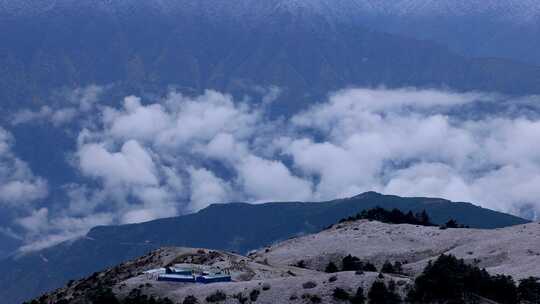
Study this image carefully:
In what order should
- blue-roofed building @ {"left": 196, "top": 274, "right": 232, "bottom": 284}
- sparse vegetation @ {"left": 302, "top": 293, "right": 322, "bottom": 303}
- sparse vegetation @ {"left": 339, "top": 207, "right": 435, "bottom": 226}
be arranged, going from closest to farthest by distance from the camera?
sparse vegetation @ {"left": 302, "top": 293, "right": 322, "bottom": 303}, blue-roofed building @ {"left": 196, "top": 274, "right": 232, "bottom": 284}, sparse vegetation @ {"left": 339, "top": 207, "right": 435, "bottom": 226}

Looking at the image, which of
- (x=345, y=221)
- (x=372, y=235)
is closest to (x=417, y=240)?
(x=372, y=235)

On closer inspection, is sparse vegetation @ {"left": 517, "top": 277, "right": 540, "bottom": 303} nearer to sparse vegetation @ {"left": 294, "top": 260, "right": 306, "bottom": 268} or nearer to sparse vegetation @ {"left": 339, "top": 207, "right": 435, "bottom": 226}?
sparse vegetation @ {"left": 294, "top": 260, "right": 306, "bottom": 268}

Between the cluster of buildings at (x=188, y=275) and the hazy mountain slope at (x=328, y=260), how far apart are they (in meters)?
0.94

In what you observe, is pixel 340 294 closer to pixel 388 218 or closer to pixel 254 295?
pixel 254 295

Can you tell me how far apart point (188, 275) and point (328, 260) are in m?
23.5

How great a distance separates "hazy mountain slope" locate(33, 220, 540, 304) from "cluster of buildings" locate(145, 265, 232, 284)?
944 mm

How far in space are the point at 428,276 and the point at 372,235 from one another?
1774 inches

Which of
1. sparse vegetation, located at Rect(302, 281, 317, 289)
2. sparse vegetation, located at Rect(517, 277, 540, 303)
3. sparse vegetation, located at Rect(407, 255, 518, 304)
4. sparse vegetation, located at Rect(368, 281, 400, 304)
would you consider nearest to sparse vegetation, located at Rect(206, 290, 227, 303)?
sparse vegetation, located at Rect(302, 281, 317, 289)

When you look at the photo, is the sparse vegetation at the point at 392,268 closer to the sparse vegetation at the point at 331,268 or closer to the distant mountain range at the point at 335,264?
the distant mountain range at the point at 335,264

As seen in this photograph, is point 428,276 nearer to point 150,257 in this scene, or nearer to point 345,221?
point 150,257

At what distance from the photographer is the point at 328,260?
12062 centimetres

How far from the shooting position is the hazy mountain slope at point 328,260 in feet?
297

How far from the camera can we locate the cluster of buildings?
99.1 meters

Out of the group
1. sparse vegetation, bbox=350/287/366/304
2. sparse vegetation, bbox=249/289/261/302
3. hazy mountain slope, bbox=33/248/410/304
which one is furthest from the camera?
sparse vegetation, bbox=249/289/261/302
